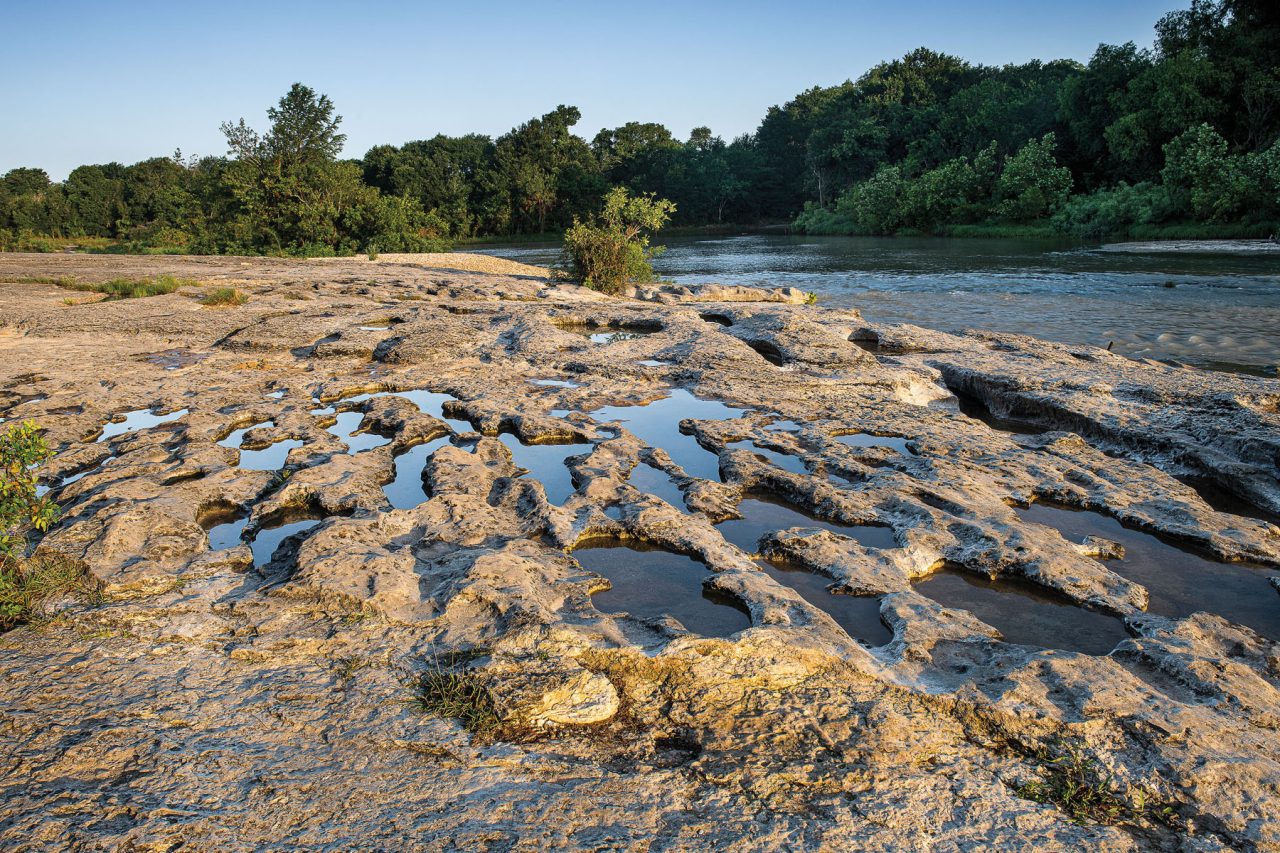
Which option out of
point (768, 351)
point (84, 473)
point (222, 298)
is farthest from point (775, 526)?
point (222, 298)

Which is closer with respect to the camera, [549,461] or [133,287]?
[549,461]

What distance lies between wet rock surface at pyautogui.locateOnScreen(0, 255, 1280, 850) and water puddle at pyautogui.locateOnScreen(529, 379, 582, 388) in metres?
0.12

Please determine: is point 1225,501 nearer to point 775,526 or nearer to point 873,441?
point 873,441

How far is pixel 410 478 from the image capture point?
17.4ft

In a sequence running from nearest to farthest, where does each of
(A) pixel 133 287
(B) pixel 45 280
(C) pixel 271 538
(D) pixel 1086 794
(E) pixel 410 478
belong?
(D) pixel 1086 794, (C) pixel 271 538, (E) pixel 410 478, (A) pixel 133 287, (B) pixel 45 280

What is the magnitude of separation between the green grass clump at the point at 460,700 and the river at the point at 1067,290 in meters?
Answer: 11.3

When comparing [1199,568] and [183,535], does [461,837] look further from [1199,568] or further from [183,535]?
[1199,568]

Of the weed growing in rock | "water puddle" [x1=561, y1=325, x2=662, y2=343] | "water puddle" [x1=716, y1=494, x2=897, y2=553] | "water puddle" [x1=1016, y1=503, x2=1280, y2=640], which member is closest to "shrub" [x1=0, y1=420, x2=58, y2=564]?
the weed growing in rock

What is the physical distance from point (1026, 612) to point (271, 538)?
4.12 meters

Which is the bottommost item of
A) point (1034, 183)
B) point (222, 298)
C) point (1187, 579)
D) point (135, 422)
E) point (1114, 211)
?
point (1187, 579)

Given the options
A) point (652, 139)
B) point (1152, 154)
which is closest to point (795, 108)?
point (652, 139)

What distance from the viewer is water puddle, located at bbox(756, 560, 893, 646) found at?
3441 millimetres

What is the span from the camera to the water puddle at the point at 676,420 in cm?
577

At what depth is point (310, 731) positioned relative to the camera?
98.1 inches
